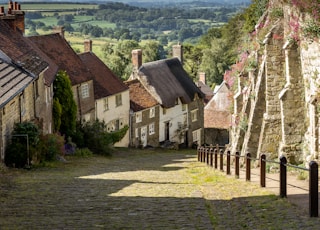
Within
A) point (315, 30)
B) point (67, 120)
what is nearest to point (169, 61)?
point (67, 120)

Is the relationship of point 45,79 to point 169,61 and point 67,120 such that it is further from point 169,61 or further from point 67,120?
point 169,61

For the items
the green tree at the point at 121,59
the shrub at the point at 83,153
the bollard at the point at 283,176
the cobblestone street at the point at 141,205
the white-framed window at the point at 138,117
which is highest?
the green tree at the point at 121,59

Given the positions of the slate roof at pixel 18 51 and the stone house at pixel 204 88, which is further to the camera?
the stone house at pixel 204 88

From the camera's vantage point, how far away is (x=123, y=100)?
157ft

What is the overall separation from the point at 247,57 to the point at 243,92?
2089 mm

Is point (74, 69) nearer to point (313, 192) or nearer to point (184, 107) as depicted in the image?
point (184, 107)

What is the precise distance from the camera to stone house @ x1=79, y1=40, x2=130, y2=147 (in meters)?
45.0

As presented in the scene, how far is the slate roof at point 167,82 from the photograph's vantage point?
51906 millimetres

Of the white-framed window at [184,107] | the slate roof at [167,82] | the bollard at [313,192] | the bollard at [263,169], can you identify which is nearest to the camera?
the bollard at [313,192]

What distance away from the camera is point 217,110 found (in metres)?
59.8

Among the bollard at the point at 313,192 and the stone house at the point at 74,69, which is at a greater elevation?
the stone house at the point at 74,69

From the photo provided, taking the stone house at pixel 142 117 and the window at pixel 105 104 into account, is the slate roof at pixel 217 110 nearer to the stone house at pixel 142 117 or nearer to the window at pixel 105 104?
the stone house at pixel 142 117

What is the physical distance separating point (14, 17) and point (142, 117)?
807 inches

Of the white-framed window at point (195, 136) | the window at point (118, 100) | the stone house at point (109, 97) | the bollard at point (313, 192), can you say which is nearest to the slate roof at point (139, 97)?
the stone house at point (109, 97)
